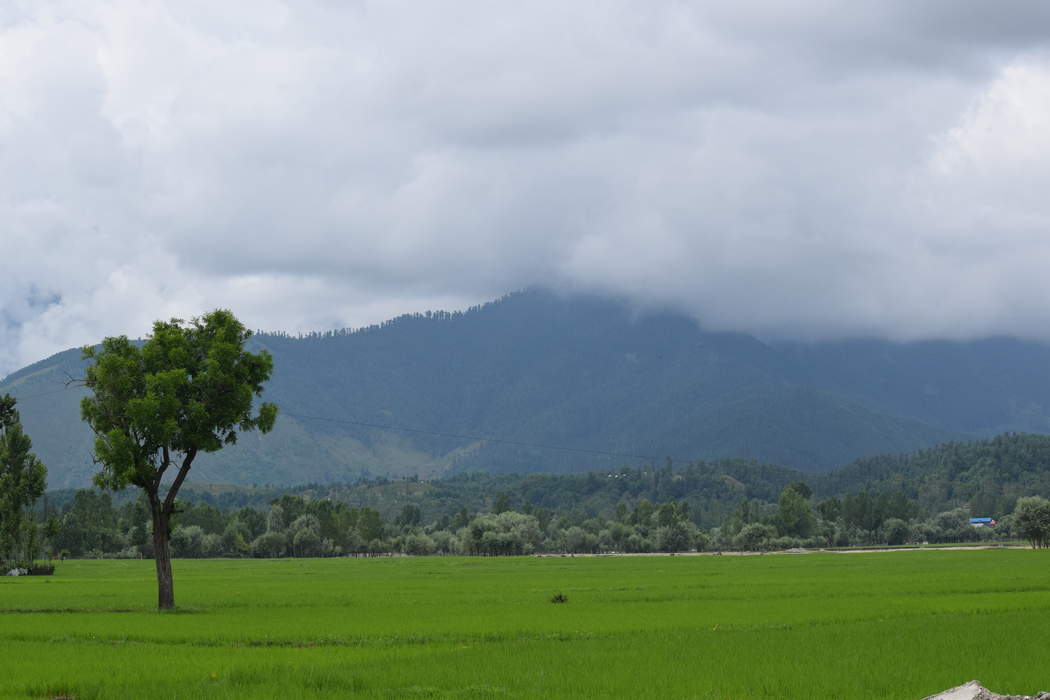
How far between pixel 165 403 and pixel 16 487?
62924 mm

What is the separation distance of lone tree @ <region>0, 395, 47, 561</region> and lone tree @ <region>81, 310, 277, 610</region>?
184 feet

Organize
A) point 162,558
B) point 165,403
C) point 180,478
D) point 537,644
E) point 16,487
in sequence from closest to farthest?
point 537,644, point 165,403, point 162,558, point 180,478, point 16,487

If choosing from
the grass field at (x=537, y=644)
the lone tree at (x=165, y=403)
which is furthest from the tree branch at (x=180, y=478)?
the grass field at (x=537, y=644)


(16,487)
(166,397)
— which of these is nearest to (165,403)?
(166,397)

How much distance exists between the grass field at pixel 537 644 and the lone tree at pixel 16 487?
40.8 meters

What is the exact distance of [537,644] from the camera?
38.3m

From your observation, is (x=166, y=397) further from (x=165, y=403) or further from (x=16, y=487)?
(x=16, y=487)

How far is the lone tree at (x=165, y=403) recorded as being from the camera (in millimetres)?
53750

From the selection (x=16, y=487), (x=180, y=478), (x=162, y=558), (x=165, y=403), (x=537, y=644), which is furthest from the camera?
(x=16, y=487)

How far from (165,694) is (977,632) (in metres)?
27.8

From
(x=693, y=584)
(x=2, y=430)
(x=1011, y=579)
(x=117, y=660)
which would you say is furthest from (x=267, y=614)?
(x=2, y=430)

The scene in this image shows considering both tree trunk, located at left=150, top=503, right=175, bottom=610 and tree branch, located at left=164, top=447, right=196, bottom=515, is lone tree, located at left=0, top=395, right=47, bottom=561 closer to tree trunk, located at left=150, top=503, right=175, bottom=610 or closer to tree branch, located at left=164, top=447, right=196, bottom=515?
tree branch, located at left=164, top=447, right=196, bottom=515

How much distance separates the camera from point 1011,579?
75812mm

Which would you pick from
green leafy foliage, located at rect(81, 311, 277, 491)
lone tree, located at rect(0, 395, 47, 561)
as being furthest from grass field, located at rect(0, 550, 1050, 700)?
lone tree, located at rect(0, 395, 47, 561)
